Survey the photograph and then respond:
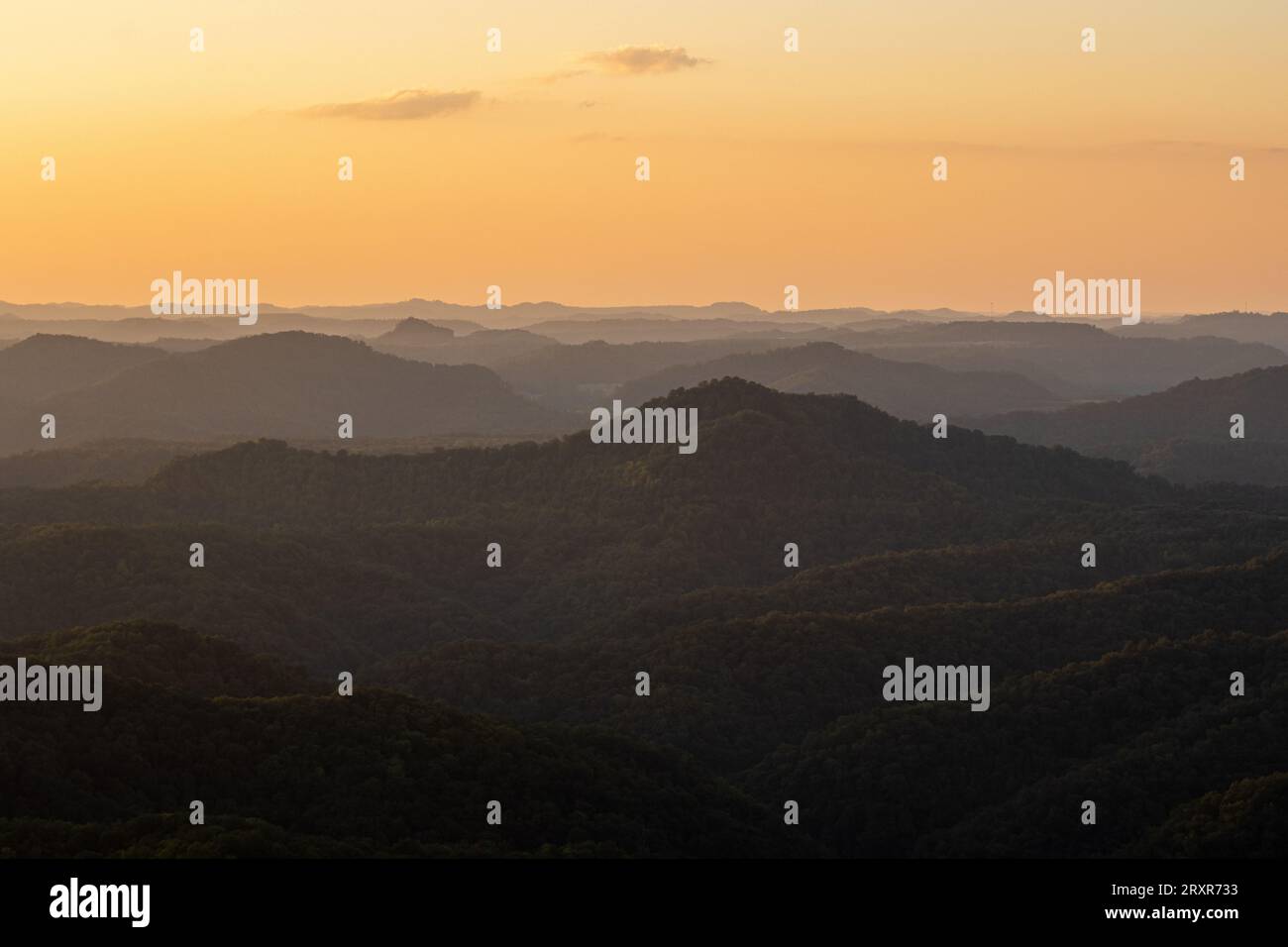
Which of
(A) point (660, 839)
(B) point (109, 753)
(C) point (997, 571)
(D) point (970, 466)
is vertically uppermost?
(D) point (970, 466)

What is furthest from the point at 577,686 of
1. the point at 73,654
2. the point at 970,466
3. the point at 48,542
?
the point at 970,466

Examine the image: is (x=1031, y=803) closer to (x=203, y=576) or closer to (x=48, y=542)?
(x=203, y=576)

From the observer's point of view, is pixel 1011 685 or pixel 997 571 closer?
pixel 1011 685

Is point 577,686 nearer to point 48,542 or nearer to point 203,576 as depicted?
point 203,576

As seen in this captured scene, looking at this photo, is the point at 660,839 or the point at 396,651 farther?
the point at 396,651

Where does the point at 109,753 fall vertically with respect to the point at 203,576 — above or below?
below

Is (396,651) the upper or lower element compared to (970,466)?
lower
